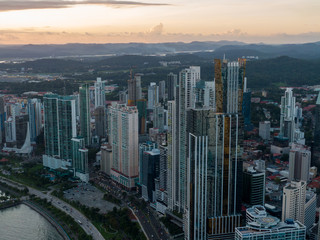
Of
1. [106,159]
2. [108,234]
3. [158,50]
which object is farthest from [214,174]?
[158,50]

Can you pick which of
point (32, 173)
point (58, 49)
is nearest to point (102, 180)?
point (32, 173)

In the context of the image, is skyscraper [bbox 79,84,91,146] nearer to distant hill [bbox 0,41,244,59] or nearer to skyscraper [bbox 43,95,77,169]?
skyscraper [bbox 43,95,77,169]

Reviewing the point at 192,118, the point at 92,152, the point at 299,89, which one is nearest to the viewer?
the point at 192,118

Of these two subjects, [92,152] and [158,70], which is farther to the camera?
[158,70]

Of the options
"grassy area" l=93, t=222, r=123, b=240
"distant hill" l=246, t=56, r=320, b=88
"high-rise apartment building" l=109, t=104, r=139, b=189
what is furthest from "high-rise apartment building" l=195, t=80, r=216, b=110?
"distant hill" l=246, t=56, r=320, b=88

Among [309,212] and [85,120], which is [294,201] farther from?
[85,120]

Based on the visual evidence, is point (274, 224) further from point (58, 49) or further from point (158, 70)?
point (58, 49)

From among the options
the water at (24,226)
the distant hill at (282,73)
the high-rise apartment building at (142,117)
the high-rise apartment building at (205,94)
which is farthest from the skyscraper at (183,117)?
the distant hill at (282,73)
